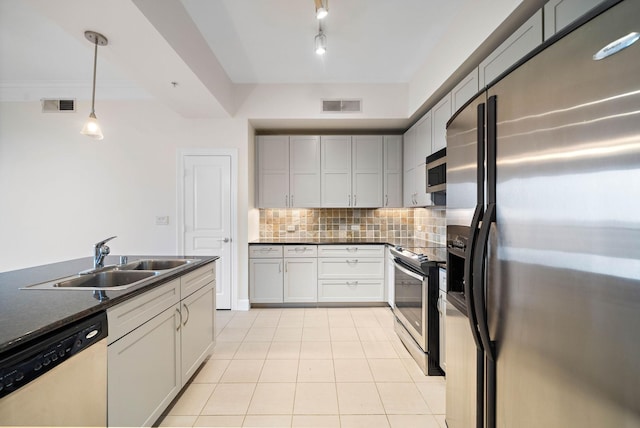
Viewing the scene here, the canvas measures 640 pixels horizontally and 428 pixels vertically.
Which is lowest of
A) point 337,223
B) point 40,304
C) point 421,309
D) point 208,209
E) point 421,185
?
point 421,309

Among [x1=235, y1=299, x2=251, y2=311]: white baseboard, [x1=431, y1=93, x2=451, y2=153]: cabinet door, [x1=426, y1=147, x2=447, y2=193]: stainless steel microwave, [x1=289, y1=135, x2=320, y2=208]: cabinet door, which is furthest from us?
[x1=289, y1=135, x2=320, y2=208]: cabinet door

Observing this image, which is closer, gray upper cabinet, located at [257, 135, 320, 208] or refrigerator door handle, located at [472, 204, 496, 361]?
refrigerator door handle, located at [472, 204, 496, 361]

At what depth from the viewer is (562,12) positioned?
4.42 feet

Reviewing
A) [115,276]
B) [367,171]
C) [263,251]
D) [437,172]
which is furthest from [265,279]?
[437,172]

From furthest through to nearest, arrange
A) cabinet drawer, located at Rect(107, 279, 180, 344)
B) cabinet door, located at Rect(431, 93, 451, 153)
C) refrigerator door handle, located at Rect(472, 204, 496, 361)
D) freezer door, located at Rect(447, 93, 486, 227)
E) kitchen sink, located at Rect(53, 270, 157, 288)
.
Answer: cabinet door, located at Rect(431, 93, 451, 153) → kitchen sink, located at Rect(53, 270, 157, 288) → cabinet drawer, located at Rect(107, 279, 180, 344) → freezer door, located at Rect(447, 93, 486, 227) → refrigerator door handle, located at Rect(472, 204, 496, 361)

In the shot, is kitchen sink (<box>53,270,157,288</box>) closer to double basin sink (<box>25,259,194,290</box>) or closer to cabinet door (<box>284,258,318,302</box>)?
double basin sink (<box>25,259,194,290</box>)

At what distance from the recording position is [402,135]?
3.92 metres

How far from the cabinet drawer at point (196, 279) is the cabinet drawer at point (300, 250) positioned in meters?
1.39

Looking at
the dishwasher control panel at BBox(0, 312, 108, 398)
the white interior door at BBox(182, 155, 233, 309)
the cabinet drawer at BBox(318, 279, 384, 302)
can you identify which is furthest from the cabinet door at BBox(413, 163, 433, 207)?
the dishwasher control panel at BBox(0, 312, 108, 398)

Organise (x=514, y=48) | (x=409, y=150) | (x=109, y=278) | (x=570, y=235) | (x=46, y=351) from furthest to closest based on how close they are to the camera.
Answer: (x=409, y=150), (x=109, y=278), (x=514, y=48), (x=46, y=351), (x=570, y=235)

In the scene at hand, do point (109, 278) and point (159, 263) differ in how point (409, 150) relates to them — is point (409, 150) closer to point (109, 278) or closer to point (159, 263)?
point (159, 263)

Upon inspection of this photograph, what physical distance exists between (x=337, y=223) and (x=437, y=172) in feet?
6.51

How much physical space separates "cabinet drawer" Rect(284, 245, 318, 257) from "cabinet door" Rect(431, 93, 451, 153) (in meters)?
1.95

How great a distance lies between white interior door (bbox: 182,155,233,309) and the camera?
3.58 m
